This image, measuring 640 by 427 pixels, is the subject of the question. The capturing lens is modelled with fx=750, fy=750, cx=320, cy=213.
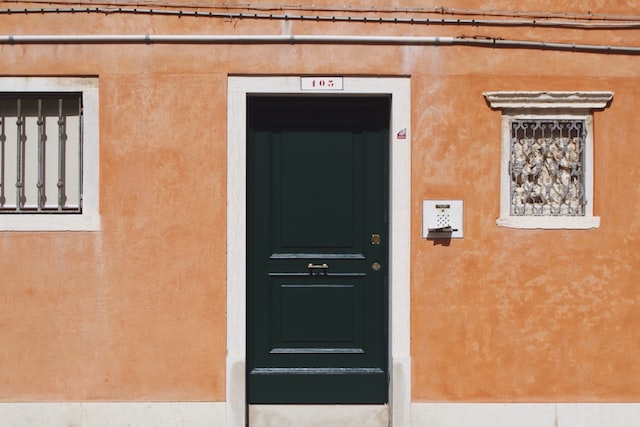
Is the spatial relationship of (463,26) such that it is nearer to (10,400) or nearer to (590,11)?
(590,11)

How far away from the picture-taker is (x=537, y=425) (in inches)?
224

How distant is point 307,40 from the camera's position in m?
5.67

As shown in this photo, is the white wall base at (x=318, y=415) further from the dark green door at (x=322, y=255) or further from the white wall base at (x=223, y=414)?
the white wall base at (x=223, y=414)

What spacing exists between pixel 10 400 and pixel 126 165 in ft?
6.48

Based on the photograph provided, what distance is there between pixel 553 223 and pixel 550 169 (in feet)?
1.39

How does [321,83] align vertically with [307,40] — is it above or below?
below

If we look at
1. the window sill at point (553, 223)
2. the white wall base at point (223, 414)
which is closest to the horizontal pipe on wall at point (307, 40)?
the window sill at point (553, 223)

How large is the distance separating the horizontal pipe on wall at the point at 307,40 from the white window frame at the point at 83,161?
0.29 m

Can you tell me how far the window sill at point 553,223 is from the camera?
571 centimetres

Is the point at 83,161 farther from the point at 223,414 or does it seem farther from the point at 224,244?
the point at 223,414

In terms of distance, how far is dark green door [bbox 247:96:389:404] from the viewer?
590cm

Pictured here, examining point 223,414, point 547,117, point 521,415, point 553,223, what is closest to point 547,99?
point 547,117

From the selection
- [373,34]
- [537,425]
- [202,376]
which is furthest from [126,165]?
[537,425]

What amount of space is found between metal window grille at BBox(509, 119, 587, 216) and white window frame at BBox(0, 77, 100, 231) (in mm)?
3190
